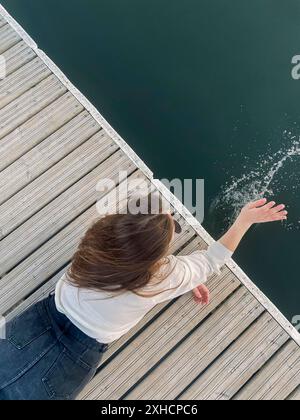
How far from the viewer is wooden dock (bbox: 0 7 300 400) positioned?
3.26 meters

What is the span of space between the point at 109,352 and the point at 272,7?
12.5 feet

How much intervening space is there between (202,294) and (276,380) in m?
0.73

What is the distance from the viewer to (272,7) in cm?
512

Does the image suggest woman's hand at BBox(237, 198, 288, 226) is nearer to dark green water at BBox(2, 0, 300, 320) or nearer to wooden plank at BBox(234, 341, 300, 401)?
wooden plank at BBox(234, 341, 300, 401)

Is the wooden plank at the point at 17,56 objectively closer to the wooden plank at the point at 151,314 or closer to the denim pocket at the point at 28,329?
the wooden plank at the point at 151,314

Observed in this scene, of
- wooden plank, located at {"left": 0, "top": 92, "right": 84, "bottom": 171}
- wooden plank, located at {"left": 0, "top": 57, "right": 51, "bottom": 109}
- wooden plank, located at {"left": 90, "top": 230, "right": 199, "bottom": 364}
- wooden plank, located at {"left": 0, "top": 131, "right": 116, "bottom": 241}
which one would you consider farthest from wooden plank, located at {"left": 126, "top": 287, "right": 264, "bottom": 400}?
wooden plank, located at {"left": 0, "top": 57, "right": 51, "bottom": 109}

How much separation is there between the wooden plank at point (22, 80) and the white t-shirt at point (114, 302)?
5.98ft

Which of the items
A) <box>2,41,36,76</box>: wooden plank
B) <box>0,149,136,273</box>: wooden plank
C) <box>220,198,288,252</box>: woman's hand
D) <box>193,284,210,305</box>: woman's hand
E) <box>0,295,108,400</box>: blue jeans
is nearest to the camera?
<box>0,295,108,400</box>: blue jeans

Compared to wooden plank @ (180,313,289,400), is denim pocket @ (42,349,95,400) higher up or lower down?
higher up

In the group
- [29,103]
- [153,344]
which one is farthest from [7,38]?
[153,344]

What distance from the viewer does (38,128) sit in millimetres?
3844

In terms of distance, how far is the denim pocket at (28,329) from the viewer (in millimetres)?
2861

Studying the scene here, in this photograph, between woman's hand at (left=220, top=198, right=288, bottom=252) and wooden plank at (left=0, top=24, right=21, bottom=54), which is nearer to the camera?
woman's hand at (left=220, top=198, right=288, bottom=252)

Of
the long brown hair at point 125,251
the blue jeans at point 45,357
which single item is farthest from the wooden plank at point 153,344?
the long brown hair at point 125,251
